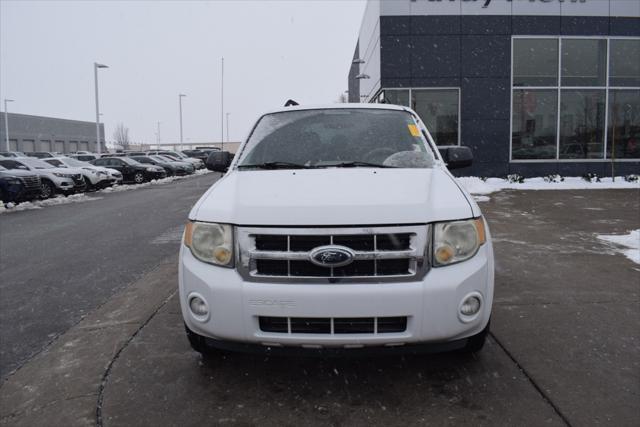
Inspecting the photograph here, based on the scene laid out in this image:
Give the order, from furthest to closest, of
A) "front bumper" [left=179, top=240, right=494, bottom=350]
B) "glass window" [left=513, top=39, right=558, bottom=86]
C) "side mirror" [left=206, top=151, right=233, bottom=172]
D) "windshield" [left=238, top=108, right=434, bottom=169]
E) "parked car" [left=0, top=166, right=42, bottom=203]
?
"glass window" [left=513, top=39, right=558, bottom=86]
"parked car" [left=0, top=166, right=42, bottom=203]
"side mirror" [left=206, top=151, right=233, bottom=172]
"windshield" [left=238, top=108, right=434, bottom=169]
"front bumper" [left=179, top=240, right=494, bottom=350]

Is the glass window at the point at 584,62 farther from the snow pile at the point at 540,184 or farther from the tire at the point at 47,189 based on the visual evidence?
the tire at the point at 47,189

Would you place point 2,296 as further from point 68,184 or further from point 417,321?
point 68,184

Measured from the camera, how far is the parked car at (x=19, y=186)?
14562mm

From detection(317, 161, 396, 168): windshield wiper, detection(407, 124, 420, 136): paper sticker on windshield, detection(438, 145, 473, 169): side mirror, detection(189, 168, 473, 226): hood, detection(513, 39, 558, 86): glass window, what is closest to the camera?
detection(189, 168, 473, 226): hood

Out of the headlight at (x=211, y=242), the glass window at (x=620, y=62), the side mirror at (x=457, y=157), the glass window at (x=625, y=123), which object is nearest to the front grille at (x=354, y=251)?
the headlight at (x=211, y=242)

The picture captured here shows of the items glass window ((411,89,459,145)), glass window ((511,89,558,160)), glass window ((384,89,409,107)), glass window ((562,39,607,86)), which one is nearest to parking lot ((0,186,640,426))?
glass window ((411,89,459,145))

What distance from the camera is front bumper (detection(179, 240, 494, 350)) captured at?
2596mm

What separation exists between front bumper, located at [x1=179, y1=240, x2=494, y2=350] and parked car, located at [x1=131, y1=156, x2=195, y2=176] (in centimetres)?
2873

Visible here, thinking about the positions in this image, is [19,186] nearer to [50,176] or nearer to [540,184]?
[50,176]

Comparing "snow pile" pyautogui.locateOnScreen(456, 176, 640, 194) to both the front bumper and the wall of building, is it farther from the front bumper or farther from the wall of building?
the wall of building

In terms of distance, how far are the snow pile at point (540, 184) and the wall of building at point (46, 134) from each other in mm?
71992

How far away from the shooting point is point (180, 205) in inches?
551

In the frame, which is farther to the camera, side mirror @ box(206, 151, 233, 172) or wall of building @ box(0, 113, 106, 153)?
wall of building @ box(0, 113, 106, 153)

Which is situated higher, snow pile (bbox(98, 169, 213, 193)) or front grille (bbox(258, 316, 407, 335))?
snow pile (bbox(98, 169, 213, 193))
